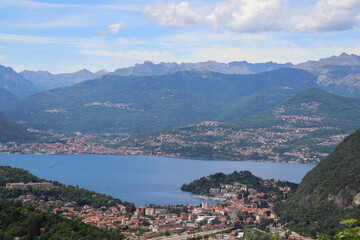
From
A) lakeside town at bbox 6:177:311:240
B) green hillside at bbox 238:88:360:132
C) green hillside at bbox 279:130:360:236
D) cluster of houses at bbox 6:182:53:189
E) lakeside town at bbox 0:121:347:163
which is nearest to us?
lakeside town at bbox 6:177:311:240

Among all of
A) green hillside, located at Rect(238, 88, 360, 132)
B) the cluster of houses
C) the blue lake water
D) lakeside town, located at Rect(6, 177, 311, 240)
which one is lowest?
the blue lake water

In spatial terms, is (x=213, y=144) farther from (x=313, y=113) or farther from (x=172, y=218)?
(x=172, y=218)

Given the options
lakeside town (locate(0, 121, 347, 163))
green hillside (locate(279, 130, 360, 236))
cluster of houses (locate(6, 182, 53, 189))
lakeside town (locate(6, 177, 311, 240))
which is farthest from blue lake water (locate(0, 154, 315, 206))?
green hillside (locate(279, 130, 360, 236))

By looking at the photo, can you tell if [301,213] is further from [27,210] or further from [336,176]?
[27,210]

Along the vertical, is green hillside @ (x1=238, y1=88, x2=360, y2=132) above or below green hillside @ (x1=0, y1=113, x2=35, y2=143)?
above

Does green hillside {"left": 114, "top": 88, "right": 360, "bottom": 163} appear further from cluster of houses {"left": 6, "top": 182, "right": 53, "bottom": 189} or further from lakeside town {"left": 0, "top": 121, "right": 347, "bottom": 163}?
cluster of houses {"left": 6, "top": 182, "right": 53, "bottom": 189}

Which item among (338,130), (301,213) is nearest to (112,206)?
(301,213)

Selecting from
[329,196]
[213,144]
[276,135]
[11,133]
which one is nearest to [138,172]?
[213,144]
